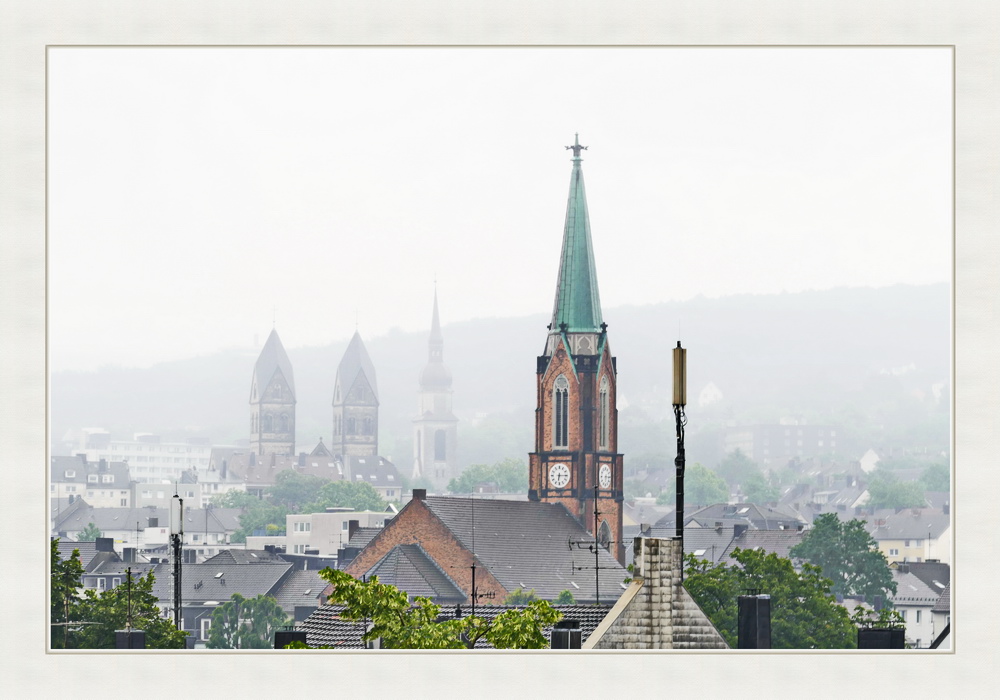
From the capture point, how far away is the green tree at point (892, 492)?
180500 mm

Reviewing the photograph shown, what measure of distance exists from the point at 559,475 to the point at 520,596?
2476cm

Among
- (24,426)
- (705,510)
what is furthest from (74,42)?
(705,510)

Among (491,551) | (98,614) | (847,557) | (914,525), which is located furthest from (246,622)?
(914,525)

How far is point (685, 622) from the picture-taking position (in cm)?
3067

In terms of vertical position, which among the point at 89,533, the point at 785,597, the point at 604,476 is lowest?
the point at 89,533

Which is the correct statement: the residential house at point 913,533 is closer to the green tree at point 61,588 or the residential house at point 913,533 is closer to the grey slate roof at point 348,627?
the green tree at point 61,588

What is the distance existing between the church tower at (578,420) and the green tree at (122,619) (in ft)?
203

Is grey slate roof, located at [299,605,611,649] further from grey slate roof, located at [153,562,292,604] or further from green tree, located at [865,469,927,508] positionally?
green tree, located at [865,469,927,508]

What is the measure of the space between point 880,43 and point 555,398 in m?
99.0

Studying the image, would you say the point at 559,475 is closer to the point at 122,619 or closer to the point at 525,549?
the point at 525,549

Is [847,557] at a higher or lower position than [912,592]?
higher

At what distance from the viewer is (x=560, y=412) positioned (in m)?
128

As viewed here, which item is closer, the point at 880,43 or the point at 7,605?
the point at 7,605

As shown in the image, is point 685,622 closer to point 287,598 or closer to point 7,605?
point 7,605
